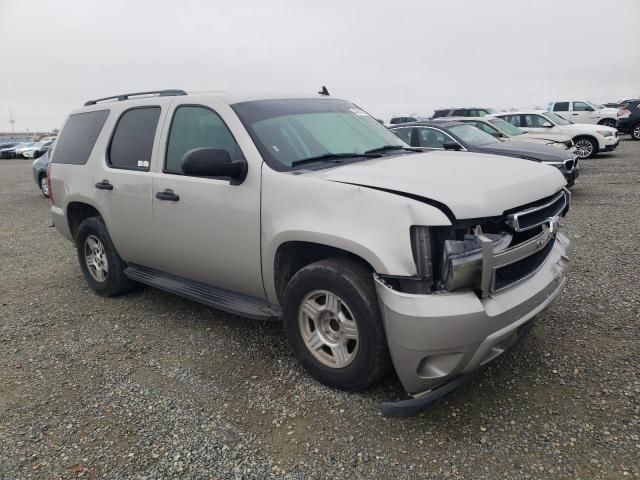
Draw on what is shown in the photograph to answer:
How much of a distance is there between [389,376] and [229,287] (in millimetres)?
1328

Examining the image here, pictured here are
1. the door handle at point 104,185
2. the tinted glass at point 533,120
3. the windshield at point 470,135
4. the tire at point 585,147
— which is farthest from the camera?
the tinted glass at point 533,120

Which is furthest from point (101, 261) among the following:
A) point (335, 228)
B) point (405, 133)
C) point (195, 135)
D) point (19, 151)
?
point (19, 151)

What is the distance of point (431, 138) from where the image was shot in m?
9.33

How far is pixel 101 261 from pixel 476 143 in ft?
22.6

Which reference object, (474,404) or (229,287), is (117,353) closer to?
(229,287)

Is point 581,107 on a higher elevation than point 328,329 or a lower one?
higher

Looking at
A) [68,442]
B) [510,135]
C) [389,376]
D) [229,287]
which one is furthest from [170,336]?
[510,135]

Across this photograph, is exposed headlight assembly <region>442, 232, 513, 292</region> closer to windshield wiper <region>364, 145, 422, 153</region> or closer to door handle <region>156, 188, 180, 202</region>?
windshield wiper <region>364, 145, 422, 153</region>

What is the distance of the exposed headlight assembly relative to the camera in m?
2.45

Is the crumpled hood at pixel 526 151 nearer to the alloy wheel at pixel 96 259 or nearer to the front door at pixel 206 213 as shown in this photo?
the front door at pixel 206 213

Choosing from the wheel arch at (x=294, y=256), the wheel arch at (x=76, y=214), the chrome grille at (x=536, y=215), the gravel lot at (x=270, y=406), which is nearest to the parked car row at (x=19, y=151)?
the wheel arch at (x=76, y=214)

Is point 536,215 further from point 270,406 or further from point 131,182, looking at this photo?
point 131,182

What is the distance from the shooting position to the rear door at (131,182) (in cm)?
412

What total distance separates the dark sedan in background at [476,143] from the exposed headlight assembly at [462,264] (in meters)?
6.26
